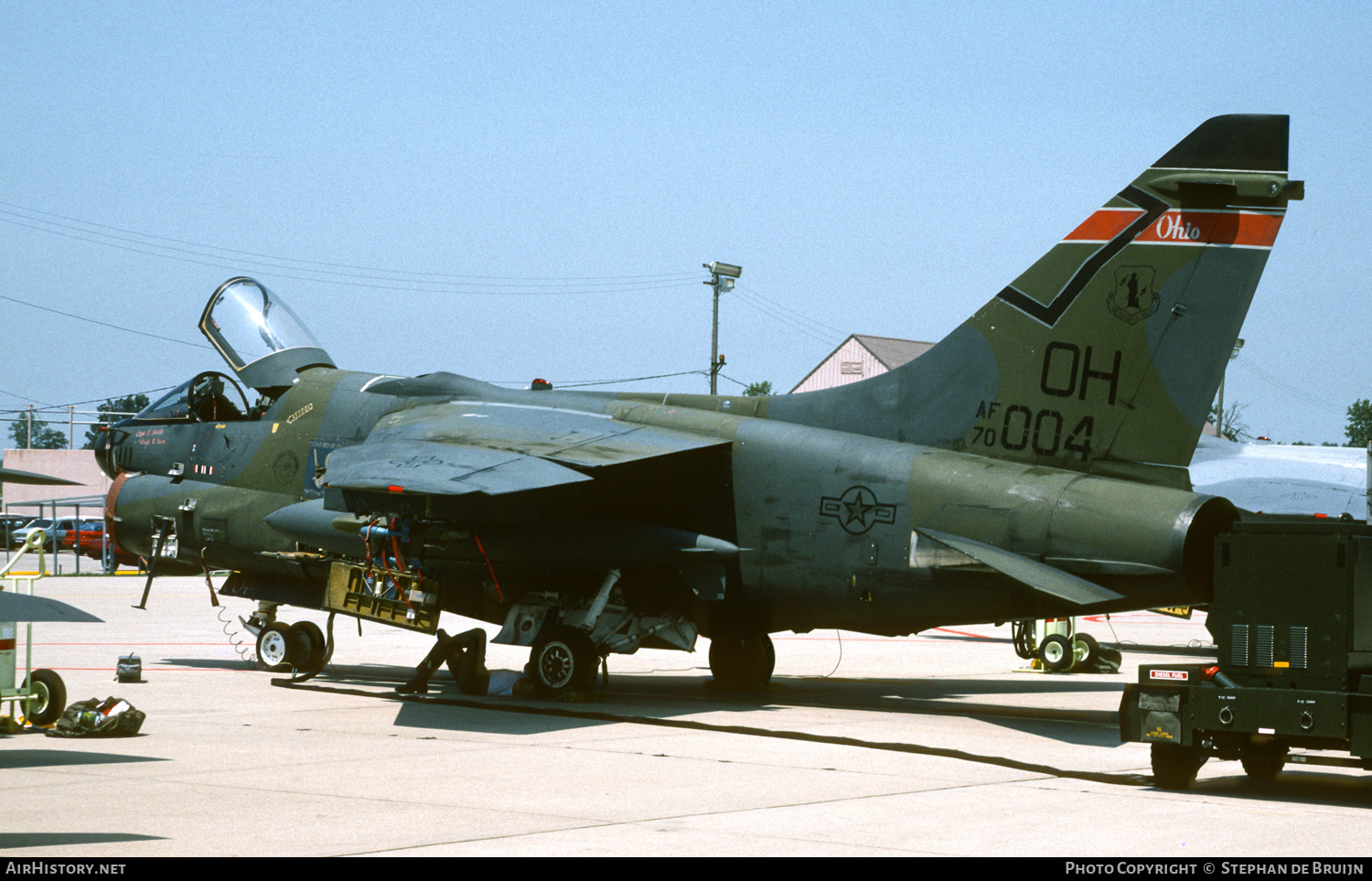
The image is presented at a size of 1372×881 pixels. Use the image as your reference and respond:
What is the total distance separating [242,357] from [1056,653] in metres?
13.2

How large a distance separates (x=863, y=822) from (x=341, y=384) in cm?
1199

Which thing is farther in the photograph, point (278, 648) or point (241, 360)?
point (241, 360)

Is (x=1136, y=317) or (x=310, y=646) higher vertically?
(x=1136, y=317)

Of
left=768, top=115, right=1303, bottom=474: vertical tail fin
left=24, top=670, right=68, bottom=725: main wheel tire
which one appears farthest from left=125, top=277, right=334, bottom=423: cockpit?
left=768, top=115, right=1303, bottom=474: vertical tail fin

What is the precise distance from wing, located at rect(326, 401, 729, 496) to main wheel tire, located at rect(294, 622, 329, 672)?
2.99 metres

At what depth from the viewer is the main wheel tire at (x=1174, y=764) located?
10.1 m

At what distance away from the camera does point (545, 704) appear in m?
15.4

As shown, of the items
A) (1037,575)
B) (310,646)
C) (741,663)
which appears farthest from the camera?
(310,646)

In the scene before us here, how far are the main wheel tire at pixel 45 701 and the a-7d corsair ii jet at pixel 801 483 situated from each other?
3279mm

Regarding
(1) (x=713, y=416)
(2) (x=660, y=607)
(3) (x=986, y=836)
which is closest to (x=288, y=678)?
(2) (x=660, y=607)

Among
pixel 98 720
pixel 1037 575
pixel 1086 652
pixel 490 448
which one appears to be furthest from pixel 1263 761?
pixel 1086 652

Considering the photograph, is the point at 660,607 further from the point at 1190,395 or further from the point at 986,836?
the point at 986,836

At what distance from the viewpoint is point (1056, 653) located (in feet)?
70.8

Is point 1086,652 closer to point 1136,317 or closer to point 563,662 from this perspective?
point 1136,317
